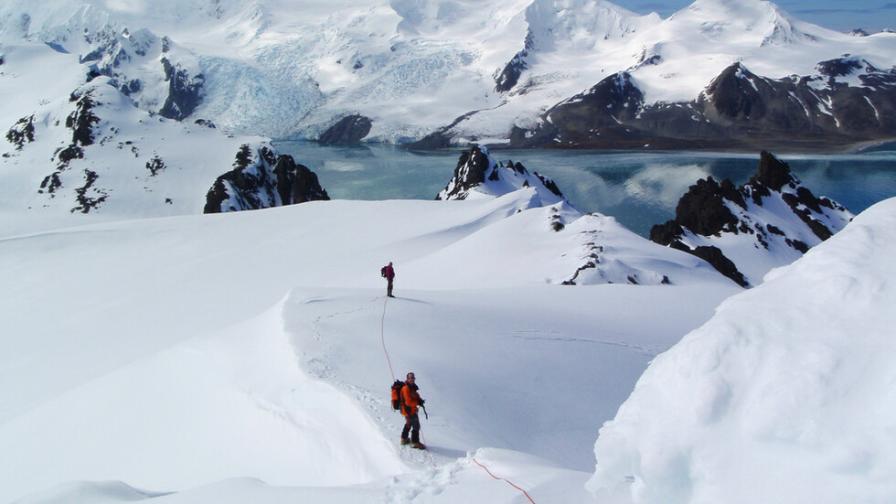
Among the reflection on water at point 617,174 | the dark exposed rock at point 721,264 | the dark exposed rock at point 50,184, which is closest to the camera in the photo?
the dark exposed rock at point 721,264

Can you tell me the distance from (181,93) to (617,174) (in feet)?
430

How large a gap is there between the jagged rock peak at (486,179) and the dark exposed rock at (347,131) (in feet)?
281

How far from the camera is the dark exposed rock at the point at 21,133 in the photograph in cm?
6894

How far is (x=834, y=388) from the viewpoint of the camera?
4.09 metres

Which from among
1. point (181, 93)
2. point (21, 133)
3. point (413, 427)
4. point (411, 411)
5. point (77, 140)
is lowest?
point (413, 427)

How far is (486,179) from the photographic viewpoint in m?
68.7

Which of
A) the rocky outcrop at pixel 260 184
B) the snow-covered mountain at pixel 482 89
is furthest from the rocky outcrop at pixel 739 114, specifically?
the rocky outcrop at pixel 260 184

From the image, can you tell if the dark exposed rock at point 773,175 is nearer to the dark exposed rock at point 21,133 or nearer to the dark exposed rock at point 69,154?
the dark exposed rock at point 69,154

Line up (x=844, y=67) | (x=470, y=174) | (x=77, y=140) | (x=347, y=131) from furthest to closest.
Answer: (x=844, y=67) → (x=347, y=131) → (x=470, y=174) → (x=77, y=140)

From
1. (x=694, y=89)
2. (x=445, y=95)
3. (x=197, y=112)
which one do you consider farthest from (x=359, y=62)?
(x=694, y=89)

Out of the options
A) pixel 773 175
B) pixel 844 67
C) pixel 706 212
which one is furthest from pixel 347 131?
pixel 844 67

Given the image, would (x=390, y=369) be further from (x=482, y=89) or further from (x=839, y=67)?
(x=839, y=67)

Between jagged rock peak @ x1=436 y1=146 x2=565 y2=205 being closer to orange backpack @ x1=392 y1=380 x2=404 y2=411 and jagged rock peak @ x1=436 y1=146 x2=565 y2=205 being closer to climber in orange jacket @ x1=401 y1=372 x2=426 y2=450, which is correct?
orange backpack @ x1=392 y1=380 x2=404 y2=411

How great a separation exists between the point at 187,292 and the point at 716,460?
981 inches
